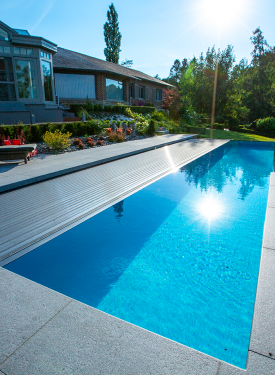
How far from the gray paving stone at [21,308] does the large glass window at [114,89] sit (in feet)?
74.9

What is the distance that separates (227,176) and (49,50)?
46.9 feet

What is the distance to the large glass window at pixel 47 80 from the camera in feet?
51.1

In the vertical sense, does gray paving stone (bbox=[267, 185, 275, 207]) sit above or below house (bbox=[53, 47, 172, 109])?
below

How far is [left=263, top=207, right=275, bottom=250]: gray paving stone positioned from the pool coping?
1033 mm

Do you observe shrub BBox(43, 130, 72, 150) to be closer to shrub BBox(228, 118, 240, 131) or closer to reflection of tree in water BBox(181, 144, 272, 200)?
reflection of tree in water BBox(181, 144, 272, 200)

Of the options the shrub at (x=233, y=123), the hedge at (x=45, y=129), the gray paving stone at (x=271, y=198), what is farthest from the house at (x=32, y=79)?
the shrub at (x=233, y=123)

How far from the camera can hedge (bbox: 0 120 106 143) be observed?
32.4 feet

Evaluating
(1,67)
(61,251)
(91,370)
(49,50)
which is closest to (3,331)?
(91,370)

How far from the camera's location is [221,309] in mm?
2682

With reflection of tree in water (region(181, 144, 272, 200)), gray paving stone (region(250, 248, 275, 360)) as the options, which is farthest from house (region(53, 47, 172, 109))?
gray paving stone (region(250, 248, 275, 360))

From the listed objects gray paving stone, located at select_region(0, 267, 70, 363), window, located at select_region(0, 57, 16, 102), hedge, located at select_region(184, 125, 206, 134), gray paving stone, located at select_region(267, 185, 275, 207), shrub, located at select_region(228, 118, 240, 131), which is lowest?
gray paving stone, located at select_region(0, 267, 70, 363)

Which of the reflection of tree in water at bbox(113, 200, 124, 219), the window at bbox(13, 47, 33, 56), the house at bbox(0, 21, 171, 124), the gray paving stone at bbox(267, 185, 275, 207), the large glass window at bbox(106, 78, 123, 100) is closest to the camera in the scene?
the gray paving stone at bbox(267, 185, 275, 207)

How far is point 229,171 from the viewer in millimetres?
9320

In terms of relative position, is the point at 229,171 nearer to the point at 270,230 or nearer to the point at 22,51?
the point at 270,230
